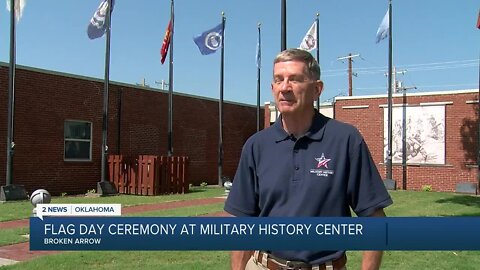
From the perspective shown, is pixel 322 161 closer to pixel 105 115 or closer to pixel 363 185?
pixel 363 185

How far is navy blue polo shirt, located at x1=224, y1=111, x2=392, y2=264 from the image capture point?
7.95ft

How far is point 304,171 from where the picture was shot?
96.4 inches

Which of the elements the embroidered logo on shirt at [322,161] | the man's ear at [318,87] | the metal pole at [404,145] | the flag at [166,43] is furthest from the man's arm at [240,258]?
the metal pole at [404,145]

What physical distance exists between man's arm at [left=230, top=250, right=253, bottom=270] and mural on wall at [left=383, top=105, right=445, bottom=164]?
22.5 meters

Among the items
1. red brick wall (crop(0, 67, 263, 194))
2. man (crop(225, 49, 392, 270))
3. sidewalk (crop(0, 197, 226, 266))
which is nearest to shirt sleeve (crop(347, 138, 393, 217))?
man (crop(225, 49, 392, 270))

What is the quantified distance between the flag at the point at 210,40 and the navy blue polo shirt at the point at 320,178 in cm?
2142

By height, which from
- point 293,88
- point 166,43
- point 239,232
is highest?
point 166,43

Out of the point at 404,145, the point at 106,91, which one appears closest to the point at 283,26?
the point at 106,91

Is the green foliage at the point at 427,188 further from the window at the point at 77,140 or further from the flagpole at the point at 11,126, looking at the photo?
the flagpole at the point at 11,126

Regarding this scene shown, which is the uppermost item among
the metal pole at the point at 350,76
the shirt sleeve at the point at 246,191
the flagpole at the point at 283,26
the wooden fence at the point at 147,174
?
the metal pole at the point at 350,76

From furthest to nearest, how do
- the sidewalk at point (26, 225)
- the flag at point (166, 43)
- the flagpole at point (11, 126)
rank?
the flag at point (166, 43) → the flagpole at point (11, 126) → the sidewalk at point (26, 225)

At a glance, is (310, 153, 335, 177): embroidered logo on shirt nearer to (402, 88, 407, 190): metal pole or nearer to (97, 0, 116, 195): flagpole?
(97, 0, 116, 195): flagpole

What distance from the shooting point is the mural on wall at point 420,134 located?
23375 millimetres

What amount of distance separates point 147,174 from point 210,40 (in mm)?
7907
